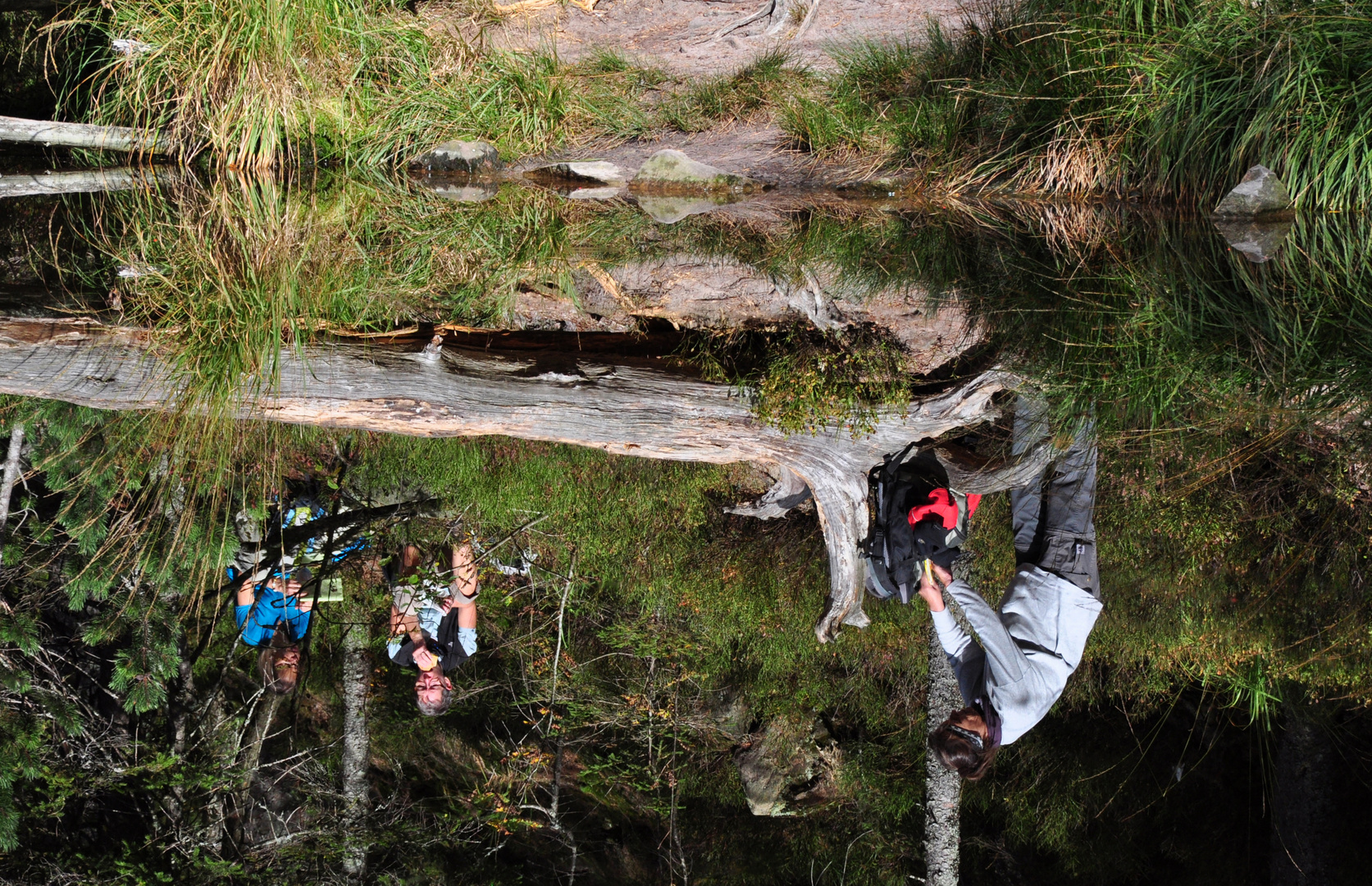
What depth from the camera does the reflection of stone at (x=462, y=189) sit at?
5.75 m

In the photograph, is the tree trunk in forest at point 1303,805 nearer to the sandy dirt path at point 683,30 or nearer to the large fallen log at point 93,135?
the sandy dirt path at point 683,30

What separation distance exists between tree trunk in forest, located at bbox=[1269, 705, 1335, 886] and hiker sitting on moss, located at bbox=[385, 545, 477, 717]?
473cm

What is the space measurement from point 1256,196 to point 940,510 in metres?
2.44

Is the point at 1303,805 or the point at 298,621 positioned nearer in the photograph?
the point at 1303,805

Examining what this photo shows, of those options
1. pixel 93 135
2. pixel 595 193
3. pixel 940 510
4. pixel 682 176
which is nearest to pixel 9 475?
pixel 93 135

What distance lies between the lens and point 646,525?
18.6 ft

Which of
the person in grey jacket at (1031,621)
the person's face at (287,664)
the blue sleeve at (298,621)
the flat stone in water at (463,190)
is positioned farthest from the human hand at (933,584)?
the person's face at (287,664)

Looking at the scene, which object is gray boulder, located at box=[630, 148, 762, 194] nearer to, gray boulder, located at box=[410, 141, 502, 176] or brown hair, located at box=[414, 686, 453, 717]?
gray boulder, located at box=[410, 141, 502, 176]

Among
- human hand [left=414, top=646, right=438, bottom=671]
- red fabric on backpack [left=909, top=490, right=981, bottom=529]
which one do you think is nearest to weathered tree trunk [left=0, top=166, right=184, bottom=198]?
human hand [left=414, top=646, right=438, bottom=671]

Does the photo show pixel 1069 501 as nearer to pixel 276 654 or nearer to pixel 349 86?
pixel 276 654

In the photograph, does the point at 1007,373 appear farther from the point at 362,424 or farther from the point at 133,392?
the point at 133,392

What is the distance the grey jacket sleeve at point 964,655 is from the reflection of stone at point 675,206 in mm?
2882

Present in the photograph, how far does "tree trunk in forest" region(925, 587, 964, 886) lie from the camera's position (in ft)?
16.9

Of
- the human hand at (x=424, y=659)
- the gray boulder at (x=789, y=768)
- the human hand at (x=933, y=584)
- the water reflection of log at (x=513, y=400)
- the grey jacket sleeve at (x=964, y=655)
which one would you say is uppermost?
the water reflection of log at (x=513, y=400)
